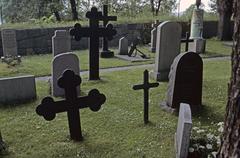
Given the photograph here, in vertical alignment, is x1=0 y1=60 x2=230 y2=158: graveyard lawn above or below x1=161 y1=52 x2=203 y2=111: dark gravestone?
below

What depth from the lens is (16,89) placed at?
19.2 ft

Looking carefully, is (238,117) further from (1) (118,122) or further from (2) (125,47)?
(2) (125,47)

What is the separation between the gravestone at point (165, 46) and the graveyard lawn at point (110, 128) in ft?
3.25

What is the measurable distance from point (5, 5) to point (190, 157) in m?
30.2

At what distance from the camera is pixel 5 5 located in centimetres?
3005

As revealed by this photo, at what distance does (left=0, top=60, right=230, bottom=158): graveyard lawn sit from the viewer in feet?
13.2

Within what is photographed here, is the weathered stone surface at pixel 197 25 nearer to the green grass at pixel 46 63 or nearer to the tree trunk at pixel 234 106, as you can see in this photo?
the green grass at pixel 46 63

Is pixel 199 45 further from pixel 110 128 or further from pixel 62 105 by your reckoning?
pixel 62 105

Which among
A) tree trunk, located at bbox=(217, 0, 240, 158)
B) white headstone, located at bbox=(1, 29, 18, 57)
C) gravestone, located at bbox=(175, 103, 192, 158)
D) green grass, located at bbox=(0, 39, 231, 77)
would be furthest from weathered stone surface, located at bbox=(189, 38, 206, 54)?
tree trunk, located at bbox=(217, 0, 240, 158)

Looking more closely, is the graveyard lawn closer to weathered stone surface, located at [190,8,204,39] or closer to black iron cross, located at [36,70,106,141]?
black iron cross, located at [36,70,106,141]

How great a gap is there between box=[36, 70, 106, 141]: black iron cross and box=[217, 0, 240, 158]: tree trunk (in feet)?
7.88

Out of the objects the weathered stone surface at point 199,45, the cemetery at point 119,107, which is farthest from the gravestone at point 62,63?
the weathered stone surface at point 199,45

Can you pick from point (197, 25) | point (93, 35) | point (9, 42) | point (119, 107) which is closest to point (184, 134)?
point (119, 107)

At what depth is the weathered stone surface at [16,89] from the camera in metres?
5.75
